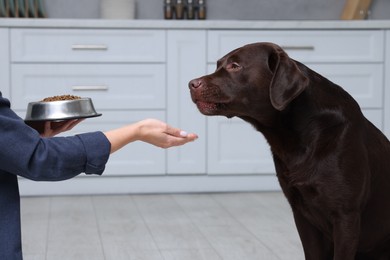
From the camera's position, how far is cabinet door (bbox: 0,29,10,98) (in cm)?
395

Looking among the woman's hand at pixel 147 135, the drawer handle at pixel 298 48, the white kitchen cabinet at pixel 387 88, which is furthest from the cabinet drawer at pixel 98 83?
the woman's hand at pixel 147 135

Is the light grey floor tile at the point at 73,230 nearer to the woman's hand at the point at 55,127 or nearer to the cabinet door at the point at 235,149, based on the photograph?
the cabinet door at the point at 235,149

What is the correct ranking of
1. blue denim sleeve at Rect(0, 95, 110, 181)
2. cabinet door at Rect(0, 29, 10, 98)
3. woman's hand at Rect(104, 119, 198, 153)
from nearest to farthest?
blue denim sleeve at Rect(0, 95, 110, 181) < woman's hand at Rect(104, 119, 198, 153) < cabinet door at Rect(0, 29, 10, 98)

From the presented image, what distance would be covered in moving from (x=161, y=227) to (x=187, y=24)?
1.35 metres

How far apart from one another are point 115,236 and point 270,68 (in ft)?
4.73

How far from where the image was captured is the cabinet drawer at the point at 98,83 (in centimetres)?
399

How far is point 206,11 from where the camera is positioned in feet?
15.6

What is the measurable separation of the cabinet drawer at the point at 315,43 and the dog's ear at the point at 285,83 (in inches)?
90.7

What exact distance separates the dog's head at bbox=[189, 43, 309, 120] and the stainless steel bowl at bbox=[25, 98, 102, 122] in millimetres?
289

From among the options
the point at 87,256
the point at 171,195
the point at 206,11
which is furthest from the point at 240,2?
the point at 87,256

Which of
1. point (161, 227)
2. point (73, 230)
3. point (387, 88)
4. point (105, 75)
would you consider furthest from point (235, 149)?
point (73, 230)

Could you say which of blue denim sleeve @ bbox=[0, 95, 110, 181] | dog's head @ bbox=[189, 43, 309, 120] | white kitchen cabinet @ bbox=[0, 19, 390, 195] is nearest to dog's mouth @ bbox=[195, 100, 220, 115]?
dog's head @ bbox=[189, 43, 309, 120]

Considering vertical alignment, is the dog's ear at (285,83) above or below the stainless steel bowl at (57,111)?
above

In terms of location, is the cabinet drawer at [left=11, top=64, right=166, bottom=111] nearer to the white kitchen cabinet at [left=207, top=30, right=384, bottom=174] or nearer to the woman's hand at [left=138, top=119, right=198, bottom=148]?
the white kitchen cabinet at [left=207, top=30, right=384, bottom=174]
